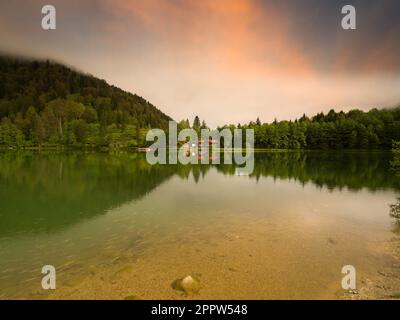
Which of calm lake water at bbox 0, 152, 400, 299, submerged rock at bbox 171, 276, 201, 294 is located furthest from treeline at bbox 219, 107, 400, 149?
submerged rock at bbox 171, 276, 201, 294

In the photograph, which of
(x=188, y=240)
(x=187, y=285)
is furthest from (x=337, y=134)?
(x=187, y=285)

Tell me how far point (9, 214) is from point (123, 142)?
117 meters

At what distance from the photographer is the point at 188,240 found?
48.1ft

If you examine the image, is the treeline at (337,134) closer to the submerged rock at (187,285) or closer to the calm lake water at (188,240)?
the calm lake water at (188,240)

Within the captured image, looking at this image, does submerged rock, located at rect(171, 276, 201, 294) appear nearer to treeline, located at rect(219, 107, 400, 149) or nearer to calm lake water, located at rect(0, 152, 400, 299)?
calm lake water, located at rect(0, 152, 400, 299)

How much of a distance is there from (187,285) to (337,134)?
143164 millimetres

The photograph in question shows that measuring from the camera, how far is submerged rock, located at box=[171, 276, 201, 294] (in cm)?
931

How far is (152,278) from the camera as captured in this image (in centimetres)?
1027

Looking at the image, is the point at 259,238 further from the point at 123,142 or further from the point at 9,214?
the point at 123,142

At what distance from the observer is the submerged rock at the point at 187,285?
9.31 metres

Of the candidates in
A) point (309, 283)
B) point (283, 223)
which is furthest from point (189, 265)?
point (283, 223)

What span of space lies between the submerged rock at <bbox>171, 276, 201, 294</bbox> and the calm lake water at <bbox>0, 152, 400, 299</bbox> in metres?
0.22
